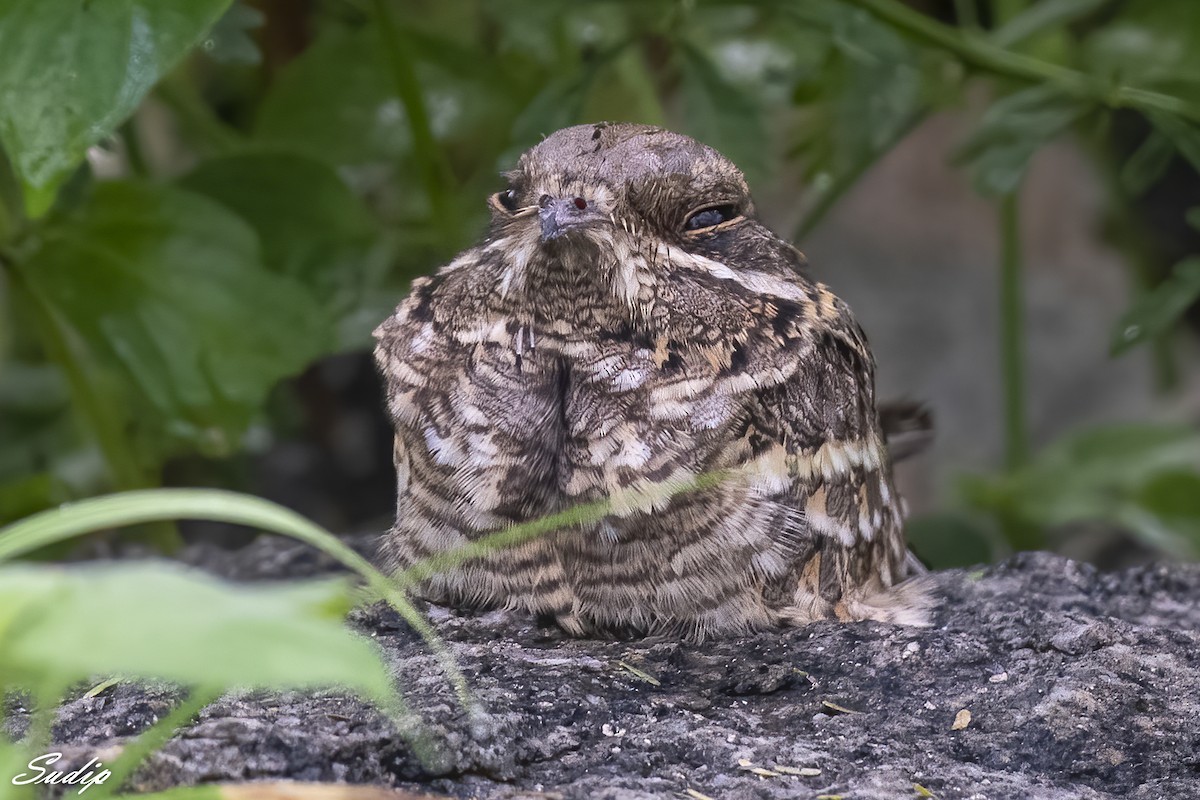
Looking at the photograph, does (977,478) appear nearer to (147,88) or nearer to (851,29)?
(851,29)

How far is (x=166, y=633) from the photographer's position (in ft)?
3.11

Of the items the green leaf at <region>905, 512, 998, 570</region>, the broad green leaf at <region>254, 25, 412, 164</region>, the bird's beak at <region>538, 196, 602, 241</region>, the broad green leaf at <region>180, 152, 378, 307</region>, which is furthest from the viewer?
the green leaf at <region>905, 512, 998, 570</region>

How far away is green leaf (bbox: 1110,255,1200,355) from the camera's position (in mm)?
2908

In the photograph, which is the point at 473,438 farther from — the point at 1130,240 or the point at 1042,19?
the point at 1130,240

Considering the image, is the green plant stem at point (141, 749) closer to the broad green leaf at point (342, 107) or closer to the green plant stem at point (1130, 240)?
the broad green leaf at point (342, 107)

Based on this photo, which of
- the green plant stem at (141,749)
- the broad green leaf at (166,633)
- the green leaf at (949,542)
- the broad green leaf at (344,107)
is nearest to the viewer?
the broad green leaf at (166,633)

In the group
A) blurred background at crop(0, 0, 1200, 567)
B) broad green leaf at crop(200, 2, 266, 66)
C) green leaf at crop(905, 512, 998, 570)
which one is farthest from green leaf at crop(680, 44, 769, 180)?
green leaf at crop(905, 512, 998, 570)

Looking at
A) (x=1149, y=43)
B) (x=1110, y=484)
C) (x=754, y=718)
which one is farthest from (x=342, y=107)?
(x=1110, y=484)

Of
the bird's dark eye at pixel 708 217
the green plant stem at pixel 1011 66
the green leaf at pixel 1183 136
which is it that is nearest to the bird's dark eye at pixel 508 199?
the bird's dark eye at pixel 708 217

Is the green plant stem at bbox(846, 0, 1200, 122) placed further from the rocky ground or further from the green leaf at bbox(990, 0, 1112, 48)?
the rocky ground

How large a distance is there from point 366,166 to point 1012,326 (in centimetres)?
196

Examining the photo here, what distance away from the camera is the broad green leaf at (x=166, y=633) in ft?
3.10

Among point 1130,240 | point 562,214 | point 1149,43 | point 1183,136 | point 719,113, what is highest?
point 1130,240

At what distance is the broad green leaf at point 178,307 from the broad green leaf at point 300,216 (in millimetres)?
335
